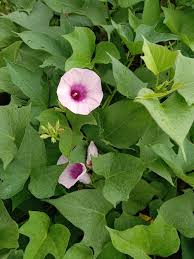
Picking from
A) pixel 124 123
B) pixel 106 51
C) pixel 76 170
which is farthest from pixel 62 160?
pixel 106 51

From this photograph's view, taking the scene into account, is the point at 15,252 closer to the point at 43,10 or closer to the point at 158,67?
the point at 158,67

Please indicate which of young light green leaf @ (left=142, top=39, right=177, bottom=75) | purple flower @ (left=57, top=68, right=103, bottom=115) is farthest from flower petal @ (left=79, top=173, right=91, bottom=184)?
young light green leaf @ (left=142, top=39, right=177, bottom=75)

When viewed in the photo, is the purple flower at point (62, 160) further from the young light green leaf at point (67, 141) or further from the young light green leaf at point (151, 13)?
the young light green leaf at point (151, 13)

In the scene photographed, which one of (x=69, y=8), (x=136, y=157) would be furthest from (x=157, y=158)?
(x=69, y=8)

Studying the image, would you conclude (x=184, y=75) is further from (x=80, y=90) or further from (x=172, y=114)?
(x=80, y=90)

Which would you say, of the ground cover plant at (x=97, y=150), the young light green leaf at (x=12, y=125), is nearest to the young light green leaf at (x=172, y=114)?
the ground cover plant at (x=97, y=150)

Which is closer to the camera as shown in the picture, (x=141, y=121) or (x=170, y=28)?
(x=141, y=121)
